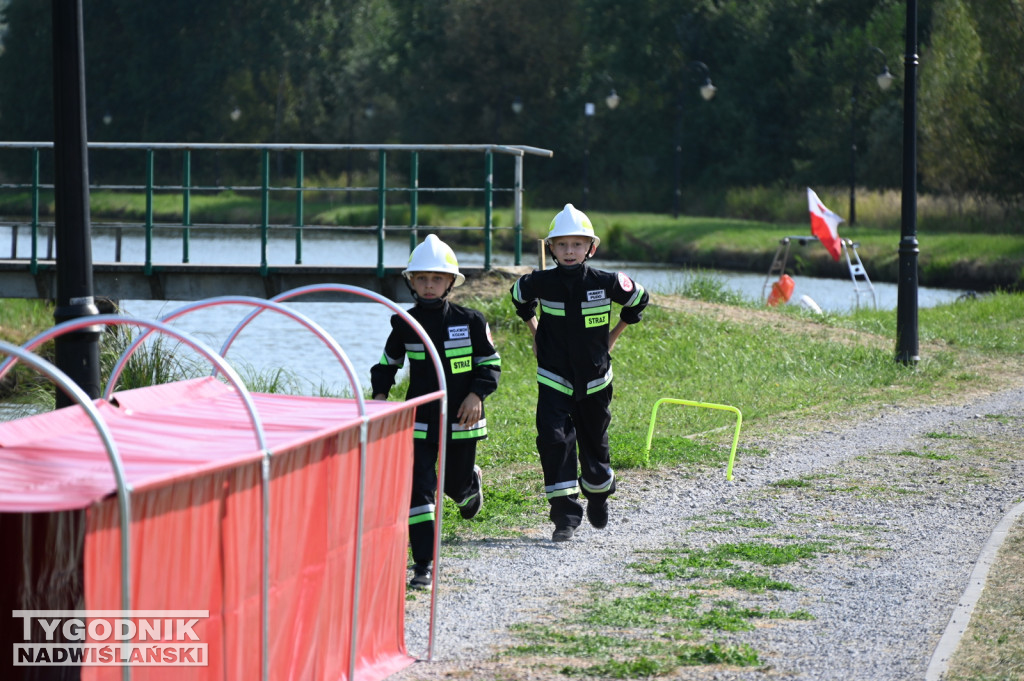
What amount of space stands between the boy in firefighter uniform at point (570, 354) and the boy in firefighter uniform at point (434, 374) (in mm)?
666

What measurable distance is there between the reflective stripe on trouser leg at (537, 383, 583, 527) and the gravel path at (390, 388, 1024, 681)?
0.20 m

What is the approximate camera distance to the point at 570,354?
23.4 feet

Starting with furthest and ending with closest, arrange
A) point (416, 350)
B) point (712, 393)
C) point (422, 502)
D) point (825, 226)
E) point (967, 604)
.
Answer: point (825, 226) → point (712, 393) → point (416, 350) → point (422, 502) → point (967, 604)

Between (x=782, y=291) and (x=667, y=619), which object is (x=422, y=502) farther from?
(x=782, y=291)

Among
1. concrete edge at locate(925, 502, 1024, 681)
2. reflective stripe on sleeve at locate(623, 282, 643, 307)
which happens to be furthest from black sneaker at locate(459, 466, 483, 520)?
concrete edge at locate(925, 502, 1024, 681)

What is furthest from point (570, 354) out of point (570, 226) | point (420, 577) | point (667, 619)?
point (667, 619)

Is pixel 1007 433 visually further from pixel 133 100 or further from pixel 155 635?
pixel 133 100

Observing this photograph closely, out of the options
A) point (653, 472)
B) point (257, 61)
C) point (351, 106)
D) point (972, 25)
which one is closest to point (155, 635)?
point (653, 472)

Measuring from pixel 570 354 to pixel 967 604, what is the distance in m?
2.34

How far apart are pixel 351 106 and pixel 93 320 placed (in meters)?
74.2

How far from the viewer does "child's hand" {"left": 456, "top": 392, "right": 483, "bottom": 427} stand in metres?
6.37

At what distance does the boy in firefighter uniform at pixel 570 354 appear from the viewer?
7.09 meters

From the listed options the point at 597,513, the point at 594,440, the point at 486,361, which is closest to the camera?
the point at 486,361

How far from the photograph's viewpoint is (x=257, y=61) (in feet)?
270
